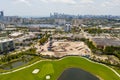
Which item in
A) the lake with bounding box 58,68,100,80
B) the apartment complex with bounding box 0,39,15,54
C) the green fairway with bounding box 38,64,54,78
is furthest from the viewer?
the apartment complex with bounding box 0,39,15,54

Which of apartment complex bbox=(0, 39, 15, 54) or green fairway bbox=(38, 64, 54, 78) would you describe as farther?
apartment complex bbox=(0, 39, 15, 54)

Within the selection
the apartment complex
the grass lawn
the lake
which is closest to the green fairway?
the grass lawn

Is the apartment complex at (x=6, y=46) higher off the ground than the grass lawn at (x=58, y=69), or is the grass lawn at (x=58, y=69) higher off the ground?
the apartment complex at (x=6, y=46)

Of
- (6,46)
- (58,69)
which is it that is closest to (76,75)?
(58,69)

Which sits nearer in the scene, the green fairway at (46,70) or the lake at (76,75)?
the lake at (76,75)

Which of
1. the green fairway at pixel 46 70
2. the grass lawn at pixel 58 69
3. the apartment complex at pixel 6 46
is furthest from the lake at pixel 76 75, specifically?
the apartment complex at pixel 6 46

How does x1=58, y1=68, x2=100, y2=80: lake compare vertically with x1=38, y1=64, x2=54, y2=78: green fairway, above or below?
below

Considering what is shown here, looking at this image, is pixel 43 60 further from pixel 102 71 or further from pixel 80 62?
pixel 102 71

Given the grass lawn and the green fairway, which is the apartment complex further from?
the green fairway

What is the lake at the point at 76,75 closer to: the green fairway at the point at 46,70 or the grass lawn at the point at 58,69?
the grass lawn at the point at 58,69
